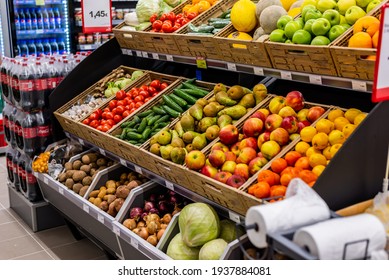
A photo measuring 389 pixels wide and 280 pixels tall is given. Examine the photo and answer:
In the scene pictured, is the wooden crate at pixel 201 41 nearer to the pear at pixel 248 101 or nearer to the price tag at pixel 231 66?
the price tag at pixel 231 66

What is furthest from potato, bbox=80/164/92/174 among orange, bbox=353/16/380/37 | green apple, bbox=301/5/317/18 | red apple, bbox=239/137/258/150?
orange, bbox=353/16/380/37

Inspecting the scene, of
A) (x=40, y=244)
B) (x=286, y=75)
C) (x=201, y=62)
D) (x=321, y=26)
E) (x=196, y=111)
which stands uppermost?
(x=321, y=26)

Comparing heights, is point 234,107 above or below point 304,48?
below

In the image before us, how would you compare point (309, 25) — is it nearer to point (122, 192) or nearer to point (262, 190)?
point (262, 190)

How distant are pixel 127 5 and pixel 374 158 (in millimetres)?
7000

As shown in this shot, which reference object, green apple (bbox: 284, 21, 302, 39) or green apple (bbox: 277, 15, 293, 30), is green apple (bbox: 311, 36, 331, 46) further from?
green apple (bbox: 277, 15, 293, 30)

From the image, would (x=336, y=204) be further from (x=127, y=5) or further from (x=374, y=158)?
(x=127, y=5)

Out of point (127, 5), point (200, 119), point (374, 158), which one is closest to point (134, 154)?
point (200, 119)

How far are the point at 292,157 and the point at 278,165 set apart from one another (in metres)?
0.09

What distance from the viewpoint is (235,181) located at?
2.57 m

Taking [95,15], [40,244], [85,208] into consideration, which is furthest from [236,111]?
[95,15]

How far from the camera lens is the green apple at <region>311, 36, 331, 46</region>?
2.61m

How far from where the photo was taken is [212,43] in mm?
3299

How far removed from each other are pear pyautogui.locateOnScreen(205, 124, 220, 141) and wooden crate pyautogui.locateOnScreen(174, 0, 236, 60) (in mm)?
527
